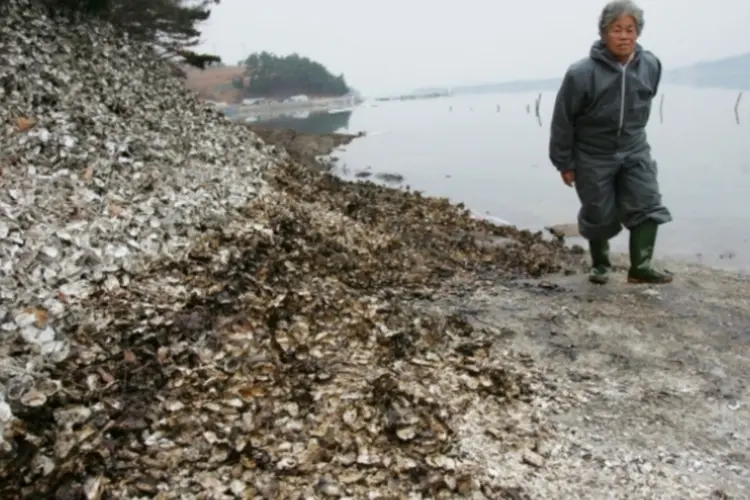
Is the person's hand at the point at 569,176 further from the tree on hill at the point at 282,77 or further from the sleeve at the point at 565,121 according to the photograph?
the tree on hill at the point at 282,77

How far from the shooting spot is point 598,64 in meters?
6.56

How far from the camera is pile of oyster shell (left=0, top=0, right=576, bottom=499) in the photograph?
3932 mm

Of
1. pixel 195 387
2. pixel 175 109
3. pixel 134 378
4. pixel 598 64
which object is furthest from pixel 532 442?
pixel 175 109

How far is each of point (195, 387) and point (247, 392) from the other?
1.26 ft

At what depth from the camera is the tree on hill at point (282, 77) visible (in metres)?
156

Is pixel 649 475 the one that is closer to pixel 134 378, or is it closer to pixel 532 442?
pixel 532 442

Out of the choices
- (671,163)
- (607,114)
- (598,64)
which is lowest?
(671,163)

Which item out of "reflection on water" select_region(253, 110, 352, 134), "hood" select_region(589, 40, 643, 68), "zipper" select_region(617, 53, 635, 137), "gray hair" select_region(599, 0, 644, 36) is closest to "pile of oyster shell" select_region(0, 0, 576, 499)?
"zipper" select_region(617, 53, 635, 137)

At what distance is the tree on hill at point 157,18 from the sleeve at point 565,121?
1126 centimetres

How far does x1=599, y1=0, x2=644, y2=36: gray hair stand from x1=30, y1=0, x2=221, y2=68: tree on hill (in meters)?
11.6

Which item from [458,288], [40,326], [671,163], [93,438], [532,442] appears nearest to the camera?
[93,438]

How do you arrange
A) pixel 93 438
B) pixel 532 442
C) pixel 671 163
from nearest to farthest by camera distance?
pixel 93 438 → pixel 532 442 → pixel 671 163

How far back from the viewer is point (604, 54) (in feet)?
21.3

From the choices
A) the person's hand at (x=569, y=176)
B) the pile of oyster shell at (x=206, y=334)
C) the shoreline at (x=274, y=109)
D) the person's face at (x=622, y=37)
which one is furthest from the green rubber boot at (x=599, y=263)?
the shoreline at (x=274, y=109)
